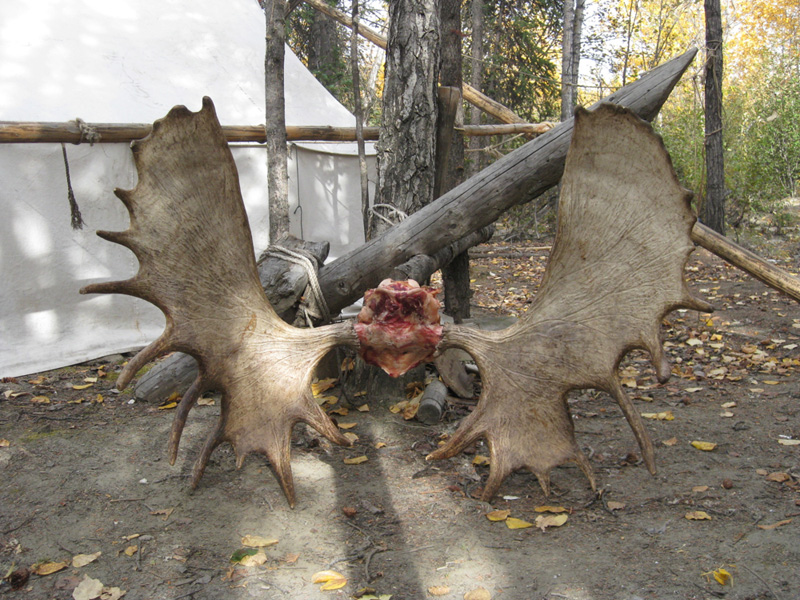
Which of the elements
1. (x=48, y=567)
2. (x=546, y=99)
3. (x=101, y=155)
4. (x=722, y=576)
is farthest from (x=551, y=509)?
(x=546, y=99)

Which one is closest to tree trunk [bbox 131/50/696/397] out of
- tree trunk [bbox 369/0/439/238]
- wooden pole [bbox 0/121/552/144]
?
tree trunk [bbox 369/0/439/238]

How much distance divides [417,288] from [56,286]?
369cm

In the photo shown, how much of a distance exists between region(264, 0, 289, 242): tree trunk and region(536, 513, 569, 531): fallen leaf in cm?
258

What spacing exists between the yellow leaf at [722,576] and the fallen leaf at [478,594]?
717mm

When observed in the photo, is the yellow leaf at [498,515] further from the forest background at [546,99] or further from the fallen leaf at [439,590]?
the forest background at [546,99]

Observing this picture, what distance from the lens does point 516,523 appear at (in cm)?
248

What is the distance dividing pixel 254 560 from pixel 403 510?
2.09 ft

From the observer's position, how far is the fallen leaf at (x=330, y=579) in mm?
2127

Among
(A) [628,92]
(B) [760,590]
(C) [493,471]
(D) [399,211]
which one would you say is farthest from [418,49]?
(B) [760,590]

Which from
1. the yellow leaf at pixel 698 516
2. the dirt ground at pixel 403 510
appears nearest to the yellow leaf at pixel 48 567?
the dirt ground at pixel 403 510

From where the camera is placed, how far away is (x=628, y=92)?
3.13 metres

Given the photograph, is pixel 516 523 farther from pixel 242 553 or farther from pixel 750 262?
pixel 750 262

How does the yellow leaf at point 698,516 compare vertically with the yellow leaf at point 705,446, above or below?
above

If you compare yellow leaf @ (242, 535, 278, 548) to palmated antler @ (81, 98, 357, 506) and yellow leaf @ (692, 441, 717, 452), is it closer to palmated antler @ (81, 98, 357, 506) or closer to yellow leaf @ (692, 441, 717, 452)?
palmated antler @ (81, 98, 357, 506)
